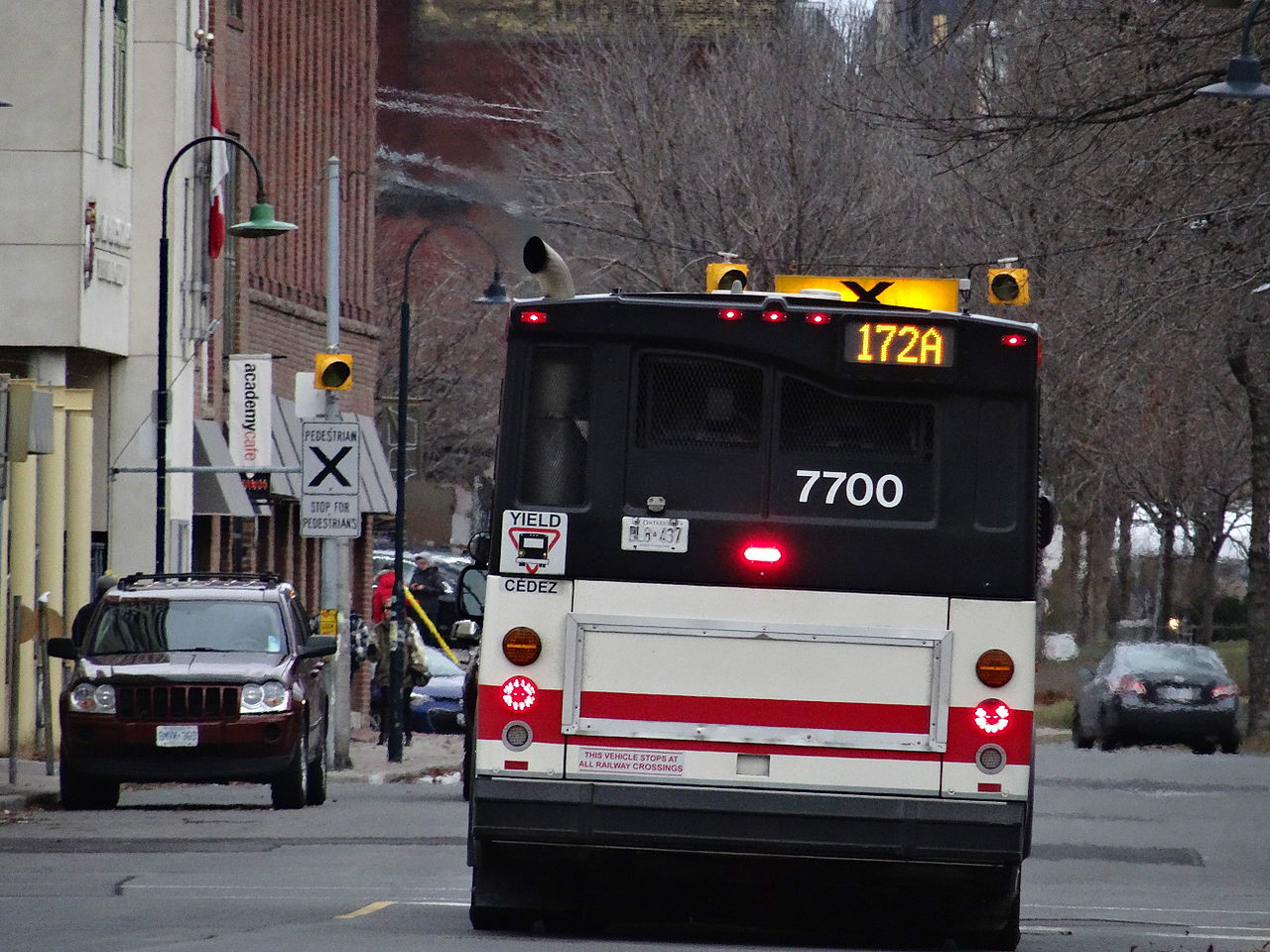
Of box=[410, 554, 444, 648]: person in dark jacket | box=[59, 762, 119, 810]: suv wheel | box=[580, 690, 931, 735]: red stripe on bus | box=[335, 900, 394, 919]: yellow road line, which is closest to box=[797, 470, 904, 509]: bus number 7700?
box=[580, 690, 931, 735]: red stripe on bus

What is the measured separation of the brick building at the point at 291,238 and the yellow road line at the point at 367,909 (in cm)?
2236

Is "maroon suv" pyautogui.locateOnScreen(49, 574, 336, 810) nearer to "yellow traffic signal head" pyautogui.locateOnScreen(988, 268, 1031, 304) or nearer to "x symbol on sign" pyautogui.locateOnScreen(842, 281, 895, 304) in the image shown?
"yellow traffic signal head" pyautogui.locateOnScreen(988, 268, 1031, 304)

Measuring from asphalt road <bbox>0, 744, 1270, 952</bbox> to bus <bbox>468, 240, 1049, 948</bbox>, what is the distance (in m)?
0.83

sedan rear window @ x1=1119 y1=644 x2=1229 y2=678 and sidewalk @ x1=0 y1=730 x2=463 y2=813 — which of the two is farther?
sedan rear window @ x1=1119 y1=644 x2=1229 y2=678

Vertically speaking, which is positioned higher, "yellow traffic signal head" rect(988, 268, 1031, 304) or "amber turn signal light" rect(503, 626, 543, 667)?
"yellow traffic signal head" rect(988, 268, 1031, 304)

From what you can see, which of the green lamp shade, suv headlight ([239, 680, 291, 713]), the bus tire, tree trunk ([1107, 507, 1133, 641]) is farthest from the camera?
tree trunk ([1107, 507, 1133, 641])

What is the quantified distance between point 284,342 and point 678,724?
31.4 metres

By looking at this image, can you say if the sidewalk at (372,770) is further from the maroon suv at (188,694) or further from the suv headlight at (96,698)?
the suv headlight at (96,698)

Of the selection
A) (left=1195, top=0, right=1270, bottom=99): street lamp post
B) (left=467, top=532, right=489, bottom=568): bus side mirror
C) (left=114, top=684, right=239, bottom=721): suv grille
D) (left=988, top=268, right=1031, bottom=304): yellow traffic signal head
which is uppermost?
(left=1195, top=0, right=1270, bottom=99): street lamp post

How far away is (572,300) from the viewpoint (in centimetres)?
1120

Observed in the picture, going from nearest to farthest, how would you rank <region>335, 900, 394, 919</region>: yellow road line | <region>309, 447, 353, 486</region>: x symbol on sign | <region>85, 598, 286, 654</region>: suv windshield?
<region>335, 900, 394, 919</region>: yellow road line → <region>85, 598, 286, 654</region>: suv windshield → <region>309, 447, 353, 486</region>: x symbol on sign

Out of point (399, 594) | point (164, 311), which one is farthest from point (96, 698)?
point (399, 594)

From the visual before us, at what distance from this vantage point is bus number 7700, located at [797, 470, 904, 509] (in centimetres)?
1125

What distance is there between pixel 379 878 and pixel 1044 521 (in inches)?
202
